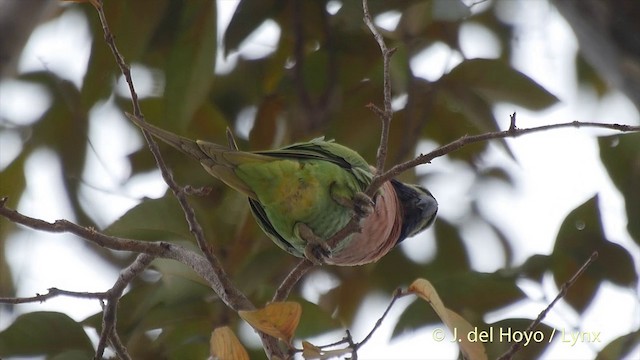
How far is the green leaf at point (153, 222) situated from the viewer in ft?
7.44

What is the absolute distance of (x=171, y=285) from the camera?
2336mm

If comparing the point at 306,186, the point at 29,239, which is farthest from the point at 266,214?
the point at 29,239

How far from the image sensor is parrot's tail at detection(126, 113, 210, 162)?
154cm

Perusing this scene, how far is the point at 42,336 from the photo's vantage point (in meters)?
2.09

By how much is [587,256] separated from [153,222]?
129 cm

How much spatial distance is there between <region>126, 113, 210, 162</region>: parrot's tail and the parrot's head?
27.8 inches

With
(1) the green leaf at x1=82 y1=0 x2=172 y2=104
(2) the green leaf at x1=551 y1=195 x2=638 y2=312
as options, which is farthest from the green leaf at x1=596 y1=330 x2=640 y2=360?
(1) the green leaf at x1=82 y1=0 x2=172 y2=104

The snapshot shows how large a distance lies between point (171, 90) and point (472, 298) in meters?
1.15

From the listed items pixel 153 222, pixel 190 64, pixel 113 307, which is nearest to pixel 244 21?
pixel 190 64

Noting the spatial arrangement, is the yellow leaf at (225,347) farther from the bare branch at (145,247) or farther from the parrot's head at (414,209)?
the parrot's head at (414,209)

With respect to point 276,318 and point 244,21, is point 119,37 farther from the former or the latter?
point 276,318

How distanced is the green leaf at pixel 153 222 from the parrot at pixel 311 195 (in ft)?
1.47

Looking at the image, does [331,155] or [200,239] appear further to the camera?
[331,155]

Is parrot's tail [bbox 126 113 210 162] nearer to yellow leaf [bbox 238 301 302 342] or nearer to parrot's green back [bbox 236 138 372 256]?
parrot's green back [bbox 236 138 372 256]
